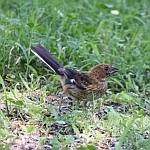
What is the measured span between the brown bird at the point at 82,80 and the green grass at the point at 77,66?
0.52 feet

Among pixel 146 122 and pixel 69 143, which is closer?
pixel 69 143

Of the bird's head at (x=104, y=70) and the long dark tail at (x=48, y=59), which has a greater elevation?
the long dark tail at (x=48, y=59)

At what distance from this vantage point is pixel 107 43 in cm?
803

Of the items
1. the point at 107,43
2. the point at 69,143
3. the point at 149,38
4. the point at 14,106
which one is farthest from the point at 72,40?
the point at 69,143

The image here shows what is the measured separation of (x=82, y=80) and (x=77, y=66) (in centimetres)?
99

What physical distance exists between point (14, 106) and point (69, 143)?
1011 mm

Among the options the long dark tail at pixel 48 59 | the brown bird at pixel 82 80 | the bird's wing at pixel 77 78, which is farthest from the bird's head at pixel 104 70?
the long dark tail at pixel 48 59

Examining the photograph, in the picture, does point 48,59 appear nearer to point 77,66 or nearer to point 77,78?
point 77,78

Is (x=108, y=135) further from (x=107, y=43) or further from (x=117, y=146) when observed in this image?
(x=107, y=43)

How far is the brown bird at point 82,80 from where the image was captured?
6.30 metres

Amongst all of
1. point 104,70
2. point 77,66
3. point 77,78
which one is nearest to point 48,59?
point 77,78

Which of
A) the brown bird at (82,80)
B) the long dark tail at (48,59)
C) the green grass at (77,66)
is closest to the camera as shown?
the green grass at (77,66)

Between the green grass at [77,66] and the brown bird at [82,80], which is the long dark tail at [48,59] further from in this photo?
the green grass at [77,66]

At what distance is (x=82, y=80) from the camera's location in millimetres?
6430
